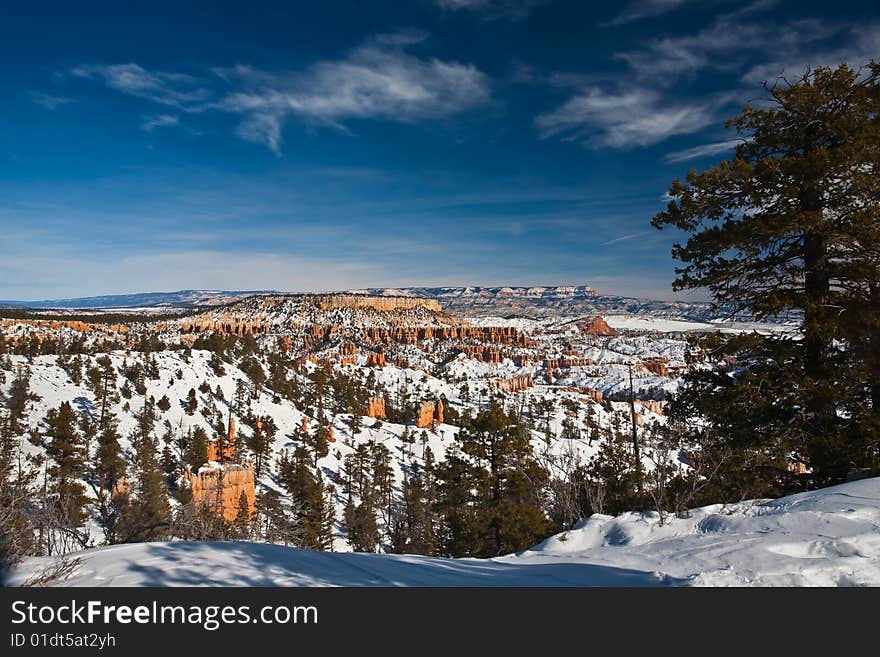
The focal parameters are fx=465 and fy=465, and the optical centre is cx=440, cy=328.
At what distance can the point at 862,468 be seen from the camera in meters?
7.20

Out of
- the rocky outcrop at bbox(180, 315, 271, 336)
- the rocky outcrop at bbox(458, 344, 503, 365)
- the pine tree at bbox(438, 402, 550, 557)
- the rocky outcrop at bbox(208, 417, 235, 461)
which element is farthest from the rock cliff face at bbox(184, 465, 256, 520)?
the rocky outcrop at bbox(458, 344, 503, 365)

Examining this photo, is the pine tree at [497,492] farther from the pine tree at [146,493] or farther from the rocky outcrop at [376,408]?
the rocky outcrop at [376,408]

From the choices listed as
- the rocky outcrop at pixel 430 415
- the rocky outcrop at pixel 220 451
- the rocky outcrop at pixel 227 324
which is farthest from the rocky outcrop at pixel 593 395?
the rocky outcrop at pixel 227 324

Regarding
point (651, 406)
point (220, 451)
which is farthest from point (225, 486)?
point (651, 406)

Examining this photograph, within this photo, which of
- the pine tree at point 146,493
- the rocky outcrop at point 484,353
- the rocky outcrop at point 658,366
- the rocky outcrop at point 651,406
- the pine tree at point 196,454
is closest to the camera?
the pine tree at point 146,493

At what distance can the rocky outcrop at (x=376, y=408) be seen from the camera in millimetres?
67062

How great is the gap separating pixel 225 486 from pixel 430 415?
37190mm

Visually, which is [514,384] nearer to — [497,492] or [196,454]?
[196,454]

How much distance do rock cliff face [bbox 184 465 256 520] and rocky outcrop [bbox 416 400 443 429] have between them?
33066 millimetres

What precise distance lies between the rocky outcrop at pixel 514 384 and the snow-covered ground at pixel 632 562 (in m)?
103

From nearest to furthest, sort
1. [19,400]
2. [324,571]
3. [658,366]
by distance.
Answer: [324,571] → [19,400] → [658,366]

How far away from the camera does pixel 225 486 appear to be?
104 ft
